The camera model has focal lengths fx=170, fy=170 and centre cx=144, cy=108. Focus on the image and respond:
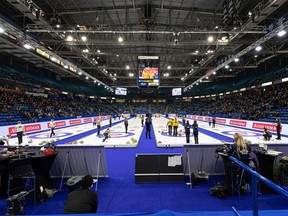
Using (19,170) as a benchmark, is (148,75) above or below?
above

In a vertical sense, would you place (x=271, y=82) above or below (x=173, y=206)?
above

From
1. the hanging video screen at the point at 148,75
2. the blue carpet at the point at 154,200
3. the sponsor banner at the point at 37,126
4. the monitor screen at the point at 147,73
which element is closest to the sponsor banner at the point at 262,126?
the hanging video screen at the point at 148,75

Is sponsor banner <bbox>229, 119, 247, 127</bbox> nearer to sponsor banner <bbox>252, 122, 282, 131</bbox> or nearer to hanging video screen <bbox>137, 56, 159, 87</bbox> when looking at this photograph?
sponsor banner <bbox>252, 122, 282, 131</bbox>

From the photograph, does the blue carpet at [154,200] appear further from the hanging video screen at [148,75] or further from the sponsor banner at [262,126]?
the hanging video screen at [148,75]

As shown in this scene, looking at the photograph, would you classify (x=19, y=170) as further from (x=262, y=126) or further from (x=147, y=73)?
(x=262, y=126)

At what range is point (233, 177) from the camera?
4707 millimetres

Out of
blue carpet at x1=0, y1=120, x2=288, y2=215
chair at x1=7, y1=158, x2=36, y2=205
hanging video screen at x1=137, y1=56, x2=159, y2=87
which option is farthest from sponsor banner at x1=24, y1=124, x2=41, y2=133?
chair at x1=7, y1=158, x2=36, y2=205

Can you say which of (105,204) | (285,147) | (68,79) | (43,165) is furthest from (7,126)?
(68,79)

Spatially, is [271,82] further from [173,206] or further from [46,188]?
[46,188]

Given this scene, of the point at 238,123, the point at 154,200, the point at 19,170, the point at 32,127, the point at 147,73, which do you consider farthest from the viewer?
the point at 238,123

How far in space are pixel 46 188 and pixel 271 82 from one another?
3135 centimetres

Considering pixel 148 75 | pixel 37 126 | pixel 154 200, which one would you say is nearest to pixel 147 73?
pixel 148 75

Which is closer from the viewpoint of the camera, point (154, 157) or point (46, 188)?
point (46, 188)

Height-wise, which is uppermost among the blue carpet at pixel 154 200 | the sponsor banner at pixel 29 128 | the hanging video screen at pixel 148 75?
the hanging video screen at pixel 148 75
